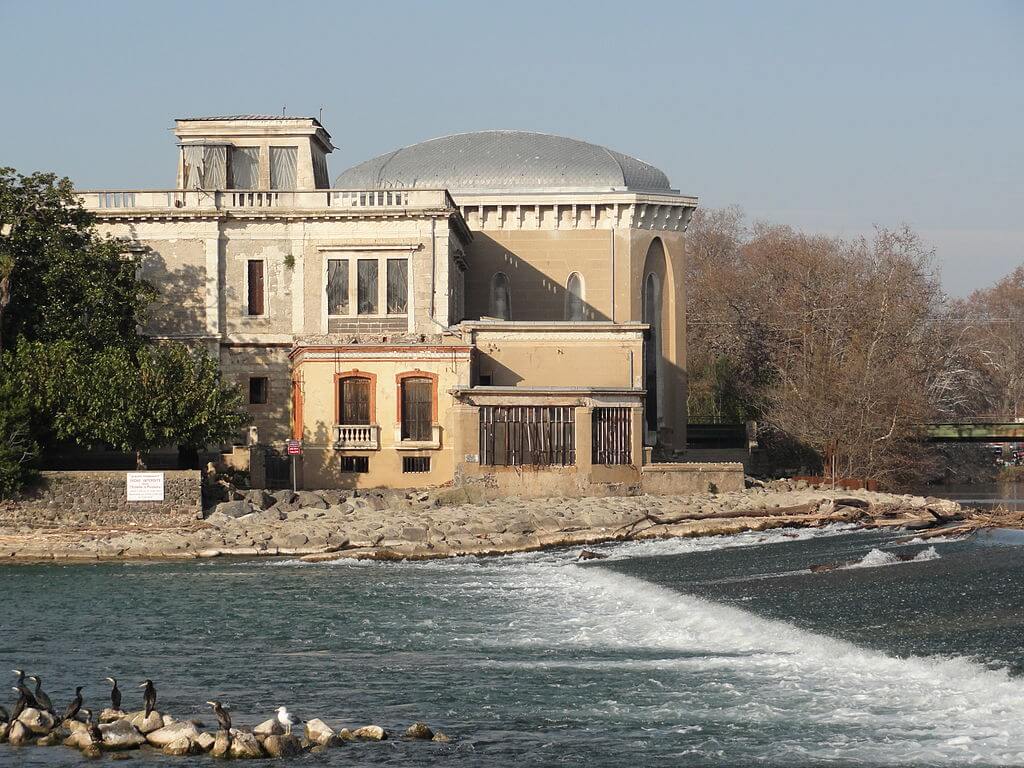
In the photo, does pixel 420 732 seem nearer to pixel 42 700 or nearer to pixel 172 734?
pixel 172 734

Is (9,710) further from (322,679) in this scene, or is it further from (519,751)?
(519,751)

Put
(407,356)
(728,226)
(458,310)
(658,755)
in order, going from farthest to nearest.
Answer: (728,226) → (458,310) → (407,356) → (658,755)

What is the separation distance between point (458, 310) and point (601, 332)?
7620mm

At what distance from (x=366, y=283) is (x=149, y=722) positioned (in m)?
34.6

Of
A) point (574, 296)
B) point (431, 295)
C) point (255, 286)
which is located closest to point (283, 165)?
point (255, 286)

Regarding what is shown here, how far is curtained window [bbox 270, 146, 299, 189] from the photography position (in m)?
56.5

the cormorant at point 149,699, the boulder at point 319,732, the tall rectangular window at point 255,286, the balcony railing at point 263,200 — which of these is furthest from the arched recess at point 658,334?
the boulder at point 319,732

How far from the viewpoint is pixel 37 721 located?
19.7 metres

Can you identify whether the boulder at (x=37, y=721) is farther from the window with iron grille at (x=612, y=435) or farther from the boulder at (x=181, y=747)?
the window with iron grille at (x=612, y=435)

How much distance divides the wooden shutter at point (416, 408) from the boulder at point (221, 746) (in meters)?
30.5

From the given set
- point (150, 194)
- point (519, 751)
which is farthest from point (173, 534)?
point (519, 751)

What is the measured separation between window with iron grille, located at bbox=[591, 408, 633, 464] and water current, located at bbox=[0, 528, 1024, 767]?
11.2 m

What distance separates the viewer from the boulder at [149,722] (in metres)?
19.4

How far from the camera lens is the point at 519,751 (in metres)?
18.4
